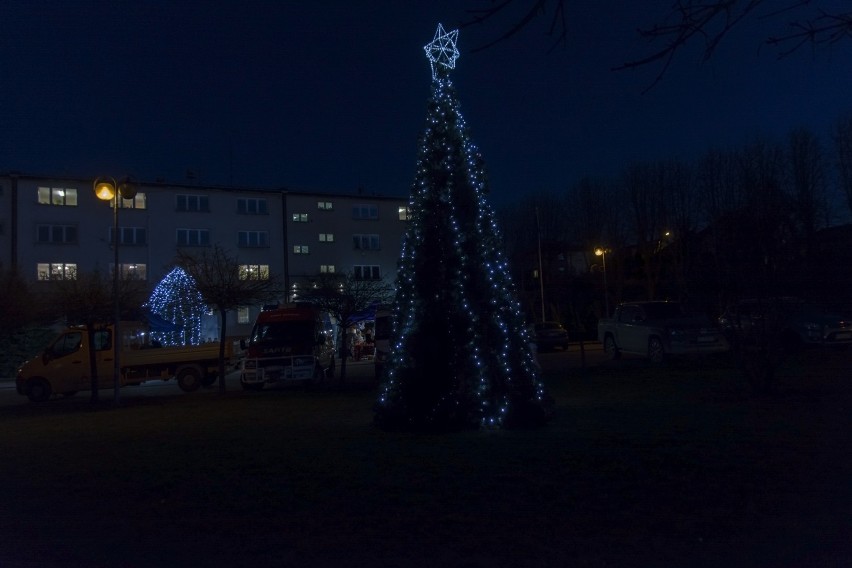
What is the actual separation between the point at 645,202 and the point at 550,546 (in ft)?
139

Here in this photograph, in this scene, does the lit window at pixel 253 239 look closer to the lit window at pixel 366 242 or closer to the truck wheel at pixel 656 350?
the lit window at pixel 366 242

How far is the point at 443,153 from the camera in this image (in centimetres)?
1176

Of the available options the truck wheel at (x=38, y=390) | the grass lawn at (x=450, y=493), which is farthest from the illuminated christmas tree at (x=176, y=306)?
the grass lawn at (x=450, y=493)

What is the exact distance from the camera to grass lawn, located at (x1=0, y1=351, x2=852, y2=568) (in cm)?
567

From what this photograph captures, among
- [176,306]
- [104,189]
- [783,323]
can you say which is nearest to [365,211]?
[176,306]

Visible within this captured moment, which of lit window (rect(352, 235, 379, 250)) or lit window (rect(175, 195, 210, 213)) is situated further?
lit window (rect(352, 235, 379, 250))

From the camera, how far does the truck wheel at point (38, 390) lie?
72.9 ft

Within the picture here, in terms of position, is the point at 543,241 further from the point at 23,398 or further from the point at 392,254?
the point at 23,398

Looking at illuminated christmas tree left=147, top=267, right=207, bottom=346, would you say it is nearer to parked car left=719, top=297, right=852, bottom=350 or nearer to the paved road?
the paved road

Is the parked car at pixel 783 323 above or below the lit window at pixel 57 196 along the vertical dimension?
below

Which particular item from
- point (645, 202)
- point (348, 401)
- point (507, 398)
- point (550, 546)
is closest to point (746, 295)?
point (507, 398)

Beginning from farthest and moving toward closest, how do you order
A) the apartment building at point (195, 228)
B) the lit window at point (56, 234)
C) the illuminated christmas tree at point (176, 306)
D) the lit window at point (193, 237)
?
1. the lit window at point (193, 237)
2. the lit window at point (56, 234)
3. the apartment building at point (195, 228)
4. the illuminated christmas tree at point (176, 306)

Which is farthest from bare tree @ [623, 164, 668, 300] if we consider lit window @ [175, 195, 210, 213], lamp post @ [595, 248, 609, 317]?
lit window @ [175, 195, 210, 213]

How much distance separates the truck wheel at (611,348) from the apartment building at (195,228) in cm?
1752
